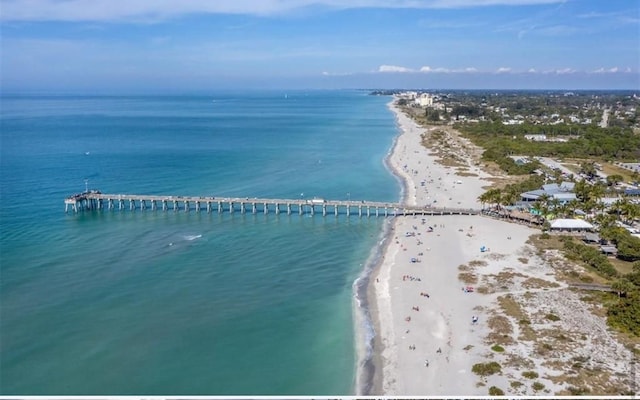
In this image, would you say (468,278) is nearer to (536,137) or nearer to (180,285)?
(180,285)

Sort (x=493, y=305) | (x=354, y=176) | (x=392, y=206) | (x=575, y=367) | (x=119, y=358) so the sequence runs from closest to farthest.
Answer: (x=575, y=367) → (x=119, y=358) → (x=493, y=305) → (x=392, y=206) → (x=354, y=176)

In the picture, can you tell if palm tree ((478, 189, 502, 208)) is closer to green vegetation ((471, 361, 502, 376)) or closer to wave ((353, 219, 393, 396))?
wave ((353, 219, 393, 396))

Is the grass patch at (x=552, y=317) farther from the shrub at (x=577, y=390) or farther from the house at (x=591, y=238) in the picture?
the house at (x=591, y=238)

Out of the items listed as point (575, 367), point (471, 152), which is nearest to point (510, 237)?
point (575, 367)

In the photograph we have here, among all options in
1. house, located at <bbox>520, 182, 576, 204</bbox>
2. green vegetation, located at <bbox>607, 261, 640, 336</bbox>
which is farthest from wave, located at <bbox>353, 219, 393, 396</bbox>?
house, located at <bbox>520, 182, 576, 204</bbox>

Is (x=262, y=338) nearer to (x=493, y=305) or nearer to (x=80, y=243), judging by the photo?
(x=493, y=305)

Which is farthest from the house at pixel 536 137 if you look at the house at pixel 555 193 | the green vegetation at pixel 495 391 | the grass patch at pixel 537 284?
the green vegetation at pixel 495 391
